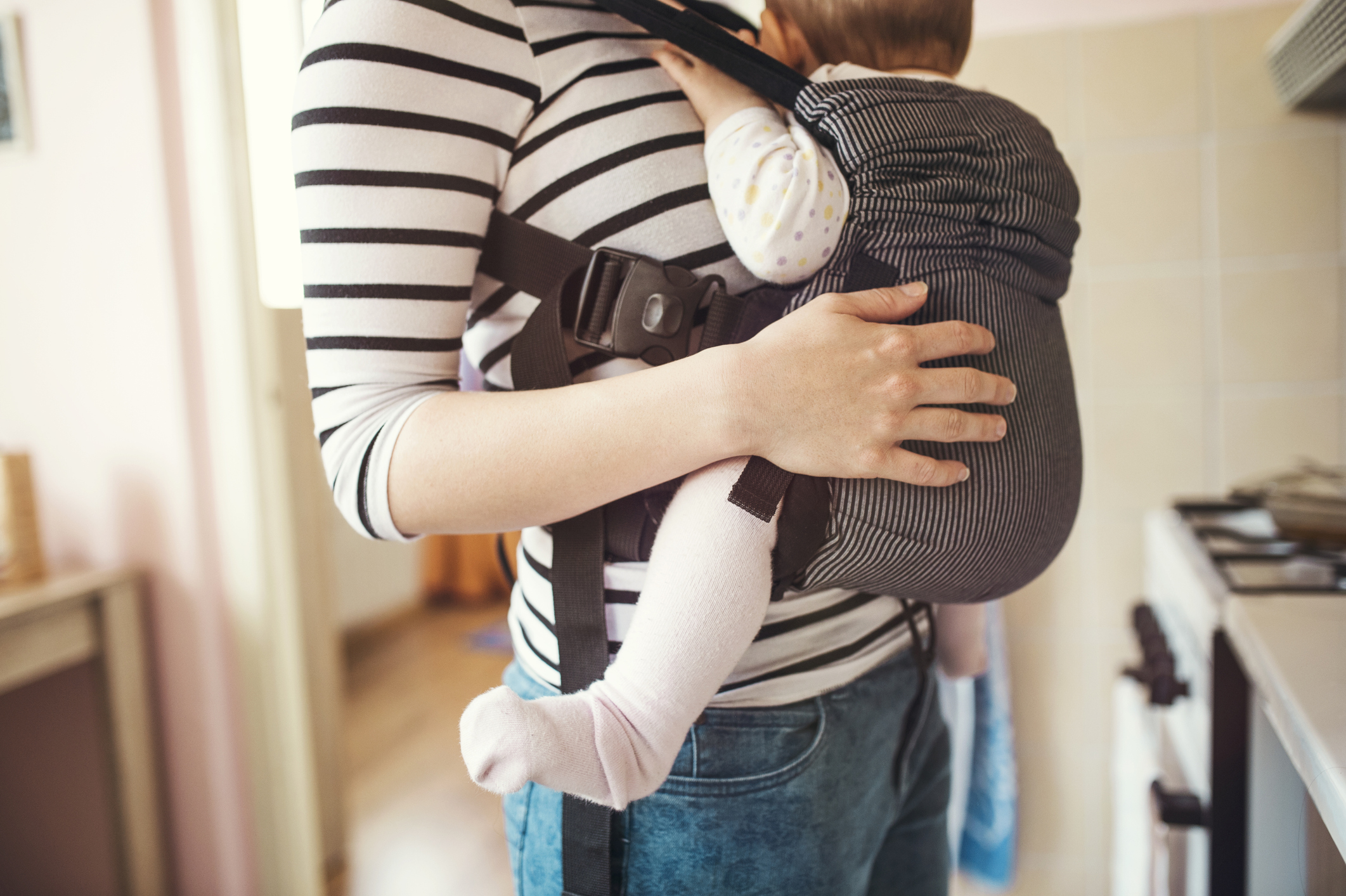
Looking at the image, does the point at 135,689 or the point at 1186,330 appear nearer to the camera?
the point at 1186,330

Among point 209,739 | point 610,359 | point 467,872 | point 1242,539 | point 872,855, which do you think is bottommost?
point 467,872

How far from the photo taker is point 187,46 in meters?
1.47

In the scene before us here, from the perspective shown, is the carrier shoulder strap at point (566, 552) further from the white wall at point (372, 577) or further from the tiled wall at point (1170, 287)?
the white wall at point (372, 577)

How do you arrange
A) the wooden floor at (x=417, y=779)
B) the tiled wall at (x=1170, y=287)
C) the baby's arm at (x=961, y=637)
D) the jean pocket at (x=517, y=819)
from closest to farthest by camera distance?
the jean pocket at (x=517, y=819), the baby's arm at (x=961, y=637), the tiled wall at (x=1170, y=287), the wooden floor at (x=417, y=779)

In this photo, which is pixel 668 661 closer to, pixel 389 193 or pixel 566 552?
pixel 566 552

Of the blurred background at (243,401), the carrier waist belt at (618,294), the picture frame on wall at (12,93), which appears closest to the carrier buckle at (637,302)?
the carrier waist belt at (618,294)

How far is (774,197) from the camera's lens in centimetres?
45

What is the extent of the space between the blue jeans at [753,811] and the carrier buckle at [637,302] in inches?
9.5

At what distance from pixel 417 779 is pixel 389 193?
2135mm

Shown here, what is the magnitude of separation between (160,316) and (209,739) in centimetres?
86

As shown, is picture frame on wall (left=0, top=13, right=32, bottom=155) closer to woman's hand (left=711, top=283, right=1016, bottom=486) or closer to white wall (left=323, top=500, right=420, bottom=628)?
white wall (left=323, top=500, right=420, bottom=628)

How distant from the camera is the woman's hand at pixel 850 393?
435 millimetres

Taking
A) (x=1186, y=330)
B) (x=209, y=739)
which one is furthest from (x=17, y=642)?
(x=1186, y=330)

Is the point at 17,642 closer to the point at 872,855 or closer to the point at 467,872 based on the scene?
the point at 467,872
